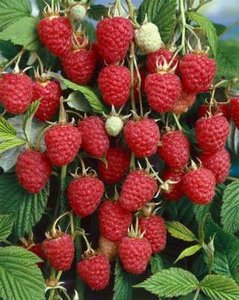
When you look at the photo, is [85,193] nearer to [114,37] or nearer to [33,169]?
[33,169]

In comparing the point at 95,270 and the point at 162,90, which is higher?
the point at 162,90

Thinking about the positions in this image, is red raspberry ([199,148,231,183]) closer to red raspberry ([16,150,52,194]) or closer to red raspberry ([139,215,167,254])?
red raspberry ([139,215,167,254])

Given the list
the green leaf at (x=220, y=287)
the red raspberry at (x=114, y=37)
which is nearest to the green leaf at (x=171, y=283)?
the green leaf at (x=220, y=287)

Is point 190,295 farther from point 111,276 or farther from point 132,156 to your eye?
point 132,156

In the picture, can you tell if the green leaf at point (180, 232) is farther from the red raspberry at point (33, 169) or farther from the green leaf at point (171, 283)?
the red raspberry at point (33, 169)

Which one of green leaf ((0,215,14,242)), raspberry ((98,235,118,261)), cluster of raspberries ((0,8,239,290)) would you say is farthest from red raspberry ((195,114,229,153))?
green leaf ((0,215,14,242))

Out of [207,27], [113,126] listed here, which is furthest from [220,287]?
[207,27]
